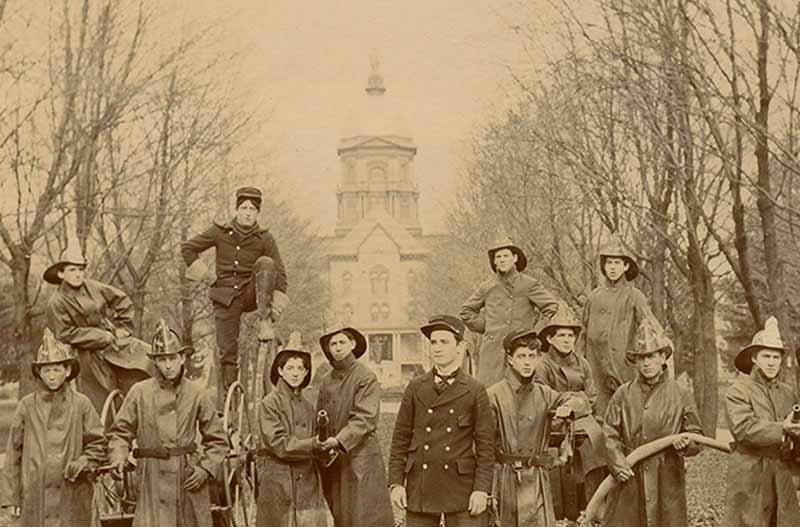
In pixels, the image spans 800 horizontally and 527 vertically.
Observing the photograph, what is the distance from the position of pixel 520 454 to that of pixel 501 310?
10.8 feet

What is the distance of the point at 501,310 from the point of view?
12.3 metres

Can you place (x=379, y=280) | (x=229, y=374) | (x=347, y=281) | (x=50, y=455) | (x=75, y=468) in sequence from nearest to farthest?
(x=75, y=468) < (x=50, y=455) < (x=229, y=374) < (x=379, y=280) < (x=347, y=281)

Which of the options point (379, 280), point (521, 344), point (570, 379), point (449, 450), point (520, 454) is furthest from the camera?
point (379, 280)

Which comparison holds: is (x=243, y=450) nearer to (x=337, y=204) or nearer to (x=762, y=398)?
(x=762, y=398)

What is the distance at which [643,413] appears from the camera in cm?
950

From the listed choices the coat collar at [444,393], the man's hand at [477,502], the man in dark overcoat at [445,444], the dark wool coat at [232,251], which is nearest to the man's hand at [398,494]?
the man in dark overcoat at [445,444]

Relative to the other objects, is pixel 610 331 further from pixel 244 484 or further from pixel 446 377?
pixel 446 377

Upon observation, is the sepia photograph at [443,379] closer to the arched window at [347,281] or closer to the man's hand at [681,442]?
the man's hand at [681,442]

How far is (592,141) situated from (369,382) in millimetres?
12116

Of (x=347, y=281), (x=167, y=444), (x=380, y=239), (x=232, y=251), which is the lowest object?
(x=167, y=444)

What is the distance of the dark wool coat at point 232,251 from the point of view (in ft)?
42.2

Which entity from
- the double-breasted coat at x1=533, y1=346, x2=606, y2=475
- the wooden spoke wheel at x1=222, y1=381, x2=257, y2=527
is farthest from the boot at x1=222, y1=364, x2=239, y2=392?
the double-breasted coat at x1=533, y1=346, x2=606, y2=475

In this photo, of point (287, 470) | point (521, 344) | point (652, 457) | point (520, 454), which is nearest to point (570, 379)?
point (652, 457)

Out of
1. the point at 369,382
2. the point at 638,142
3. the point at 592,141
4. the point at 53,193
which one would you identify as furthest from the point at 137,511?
the point at 592,141
